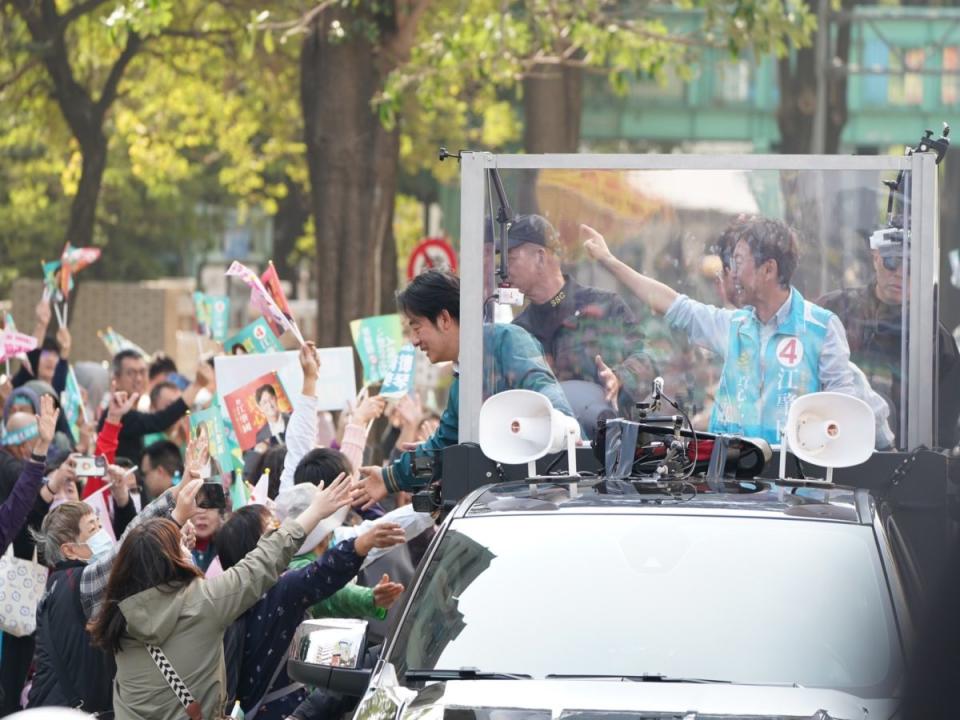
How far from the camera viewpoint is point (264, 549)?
6.33m

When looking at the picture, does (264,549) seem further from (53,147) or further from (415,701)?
(53,147)

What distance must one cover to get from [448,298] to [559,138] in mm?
13826

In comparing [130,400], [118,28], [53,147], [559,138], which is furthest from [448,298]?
[53,147]

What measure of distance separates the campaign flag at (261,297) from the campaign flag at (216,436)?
65 cm

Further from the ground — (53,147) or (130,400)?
(53,147)

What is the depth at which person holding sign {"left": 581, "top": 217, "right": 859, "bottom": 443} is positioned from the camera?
7266 mm

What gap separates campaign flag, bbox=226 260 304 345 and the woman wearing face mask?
8.03ft

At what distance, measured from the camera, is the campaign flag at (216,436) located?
10320 mm

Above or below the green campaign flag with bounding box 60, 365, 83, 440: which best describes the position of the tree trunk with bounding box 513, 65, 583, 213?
above

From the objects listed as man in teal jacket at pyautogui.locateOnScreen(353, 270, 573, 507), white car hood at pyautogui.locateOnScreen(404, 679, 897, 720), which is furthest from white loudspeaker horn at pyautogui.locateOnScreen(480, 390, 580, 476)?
white car hood at pyautogui.locateOnScreen(404, 679, 897, 720)

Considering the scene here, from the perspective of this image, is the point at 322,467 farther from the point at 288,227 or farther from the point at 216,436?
the point at 288,227

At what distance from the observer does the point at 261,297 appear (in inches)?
402

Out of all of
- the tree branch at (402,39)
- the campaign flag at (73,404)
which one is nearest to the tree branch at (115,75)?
the tree branch at (402,39)

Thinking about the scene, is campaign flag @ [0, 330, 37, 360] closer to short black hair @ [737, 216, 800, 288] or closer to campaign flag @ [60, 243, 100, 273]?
campaign flag @ [60, 243, 100, 273]
